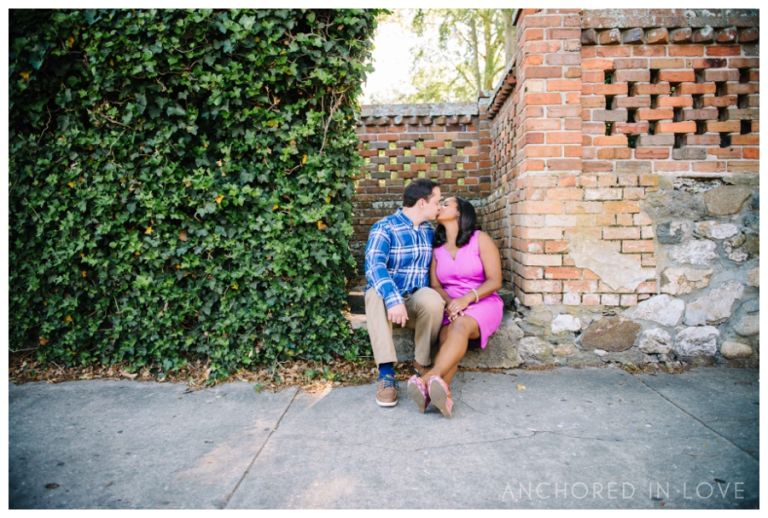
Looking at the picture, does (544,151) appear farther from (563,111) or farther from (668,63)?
(668,63)

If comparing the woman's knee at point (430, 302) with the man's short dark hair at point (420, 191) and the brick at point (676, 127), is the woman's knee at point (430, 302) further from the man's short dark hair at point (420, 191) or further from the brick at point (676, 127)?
the brick at point (676, 127)

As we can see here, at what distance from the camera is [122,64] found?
3271 mm

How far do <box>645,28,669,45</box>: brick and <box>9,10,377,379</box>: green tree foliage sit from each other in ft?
6.95

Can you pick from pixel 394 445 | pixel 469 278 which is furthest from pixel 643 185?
pixel 394 445

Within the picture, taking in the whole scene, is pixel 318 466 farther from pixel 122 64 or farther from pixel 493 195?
pixel 493 195

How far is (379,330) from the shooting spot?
127 inches

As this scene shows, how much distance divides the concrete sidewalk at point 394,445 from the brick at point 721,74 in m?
2.27

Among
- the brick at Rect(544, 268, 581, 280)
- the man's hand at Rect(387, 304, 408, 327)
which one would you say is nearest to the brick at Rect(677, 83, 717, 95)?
the brick at Rect(544, 268, 581, 280)

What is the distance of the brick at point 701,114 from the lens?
3.56m

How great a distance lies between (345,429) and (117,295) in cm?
217

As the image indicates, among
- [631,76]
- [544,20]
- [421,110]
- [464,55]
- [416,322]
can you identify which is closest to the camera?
[416,322]

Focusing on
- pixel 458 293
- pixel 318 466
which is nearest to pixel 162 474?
pixel 318 466

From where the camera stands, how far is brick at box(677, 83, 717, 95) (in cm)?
356

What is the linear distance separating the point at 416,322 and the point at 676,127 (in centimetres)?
254
